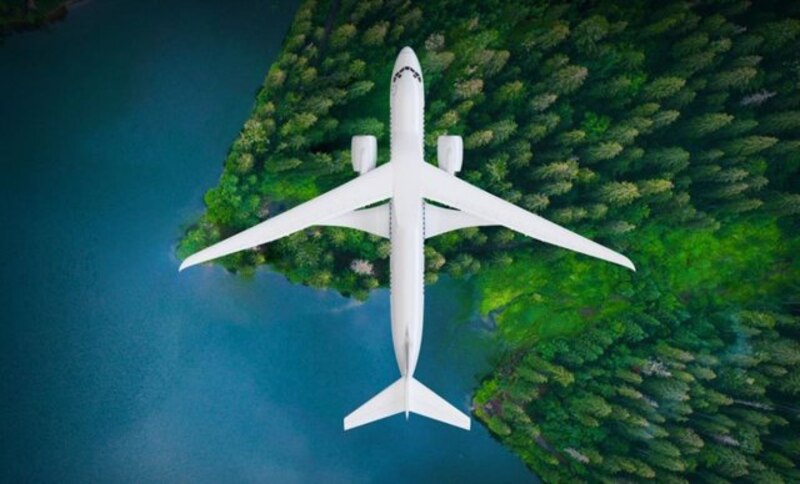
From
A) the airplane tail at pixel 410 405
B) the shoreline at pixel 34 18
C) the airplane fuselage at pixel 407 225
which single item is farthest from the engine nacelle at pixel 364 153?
the shoreline at pixel 34 18

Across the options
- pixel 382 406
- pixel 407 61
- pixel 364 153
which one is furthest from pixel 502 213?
pixel 382 406

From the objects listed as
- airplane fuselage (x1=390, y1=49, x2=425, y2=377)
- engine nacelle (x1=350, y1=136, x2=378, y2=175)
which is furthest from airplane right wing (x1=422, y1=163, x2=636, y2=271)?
engine nacelle (x1=350, y1=136, x2=378, y2=175)

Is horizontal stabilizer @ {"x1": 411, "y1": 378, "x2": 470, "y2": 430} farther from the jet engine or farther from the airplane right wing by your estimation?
the jet engine

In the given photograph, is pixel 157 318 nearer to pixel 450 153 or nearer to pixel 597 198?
pixel 450 153

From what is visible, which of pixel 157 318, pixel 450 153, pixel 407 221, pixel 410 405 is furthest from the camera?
pixel 157 318

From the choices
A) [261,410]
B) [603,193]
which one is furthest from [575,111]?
[261,410]

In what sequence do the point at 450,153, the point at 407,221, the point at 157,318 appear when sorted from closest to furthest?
the point at 407,221
the point at 450,153
the point at 157,318

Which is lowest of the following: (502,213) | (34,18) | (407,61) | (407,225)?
(407,225)
